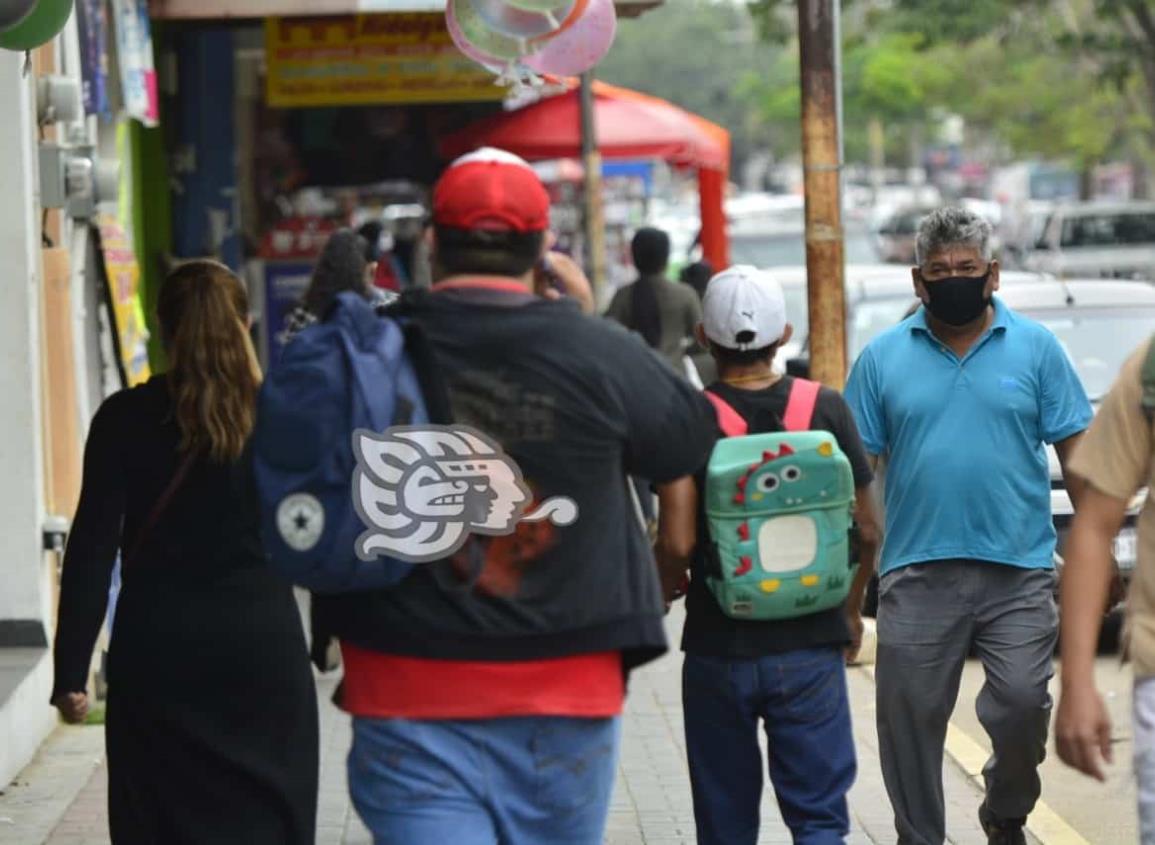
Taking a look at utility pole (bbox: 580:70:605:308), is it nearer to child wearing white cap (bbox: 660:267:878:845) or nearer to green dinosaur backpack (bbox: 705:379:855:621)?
child wearing white cap (bbox: 660:267:878:845)

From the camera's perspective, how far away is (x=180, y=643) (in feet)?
16.9

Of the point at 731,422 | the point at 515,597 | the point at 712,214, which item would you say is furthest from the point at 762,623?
the point at 712,214

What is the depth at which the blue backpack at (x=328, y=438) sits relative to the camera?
3.87 m

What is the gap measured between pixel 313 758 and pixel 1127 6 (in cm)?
2461

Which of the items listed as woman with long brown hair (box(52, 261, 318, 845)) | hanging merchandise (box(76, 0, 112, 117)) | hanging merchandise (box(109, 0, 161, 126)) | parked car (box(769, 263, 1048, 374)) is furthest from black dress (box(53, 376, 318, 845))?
parked car (box(769, 263, 1048, 374))

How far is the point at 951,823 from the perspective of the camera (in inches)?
293

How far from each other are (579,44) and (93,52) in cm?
360

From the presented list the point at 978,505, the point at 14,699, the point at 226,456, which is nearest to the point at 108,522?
the point at 226,456

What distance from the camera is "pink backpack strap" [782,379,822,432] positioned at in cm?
520

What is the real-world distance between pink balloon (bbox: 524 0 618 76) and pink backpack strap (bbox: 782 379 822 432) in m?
2.85

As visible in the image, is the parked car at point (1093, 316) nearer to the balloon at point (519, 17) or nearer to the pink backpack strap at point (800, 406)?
the balloon at point (519, 17)

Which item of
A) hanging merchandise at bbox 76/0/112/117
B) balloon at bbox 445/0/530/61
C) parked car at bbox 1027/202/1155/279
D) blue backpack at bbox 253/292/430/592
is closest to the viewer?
blue backpack at bbox 253/292/430/592

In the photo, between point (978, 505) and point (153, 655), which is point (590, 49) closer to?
point (978, 505)

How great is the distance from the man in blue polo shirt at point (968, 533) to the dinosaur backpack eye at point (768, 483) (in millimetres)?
1239
